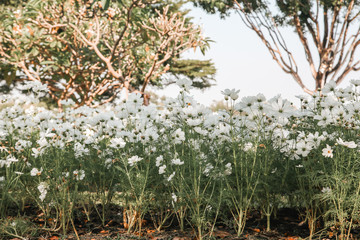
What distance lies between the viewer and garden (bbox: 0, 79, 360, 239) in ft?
9.18

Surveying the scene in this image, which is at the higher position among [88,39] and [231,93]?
[88,39]

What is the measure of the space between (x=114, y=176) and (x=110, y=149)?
264 mm

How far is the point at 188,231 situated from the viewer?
3.12 metres

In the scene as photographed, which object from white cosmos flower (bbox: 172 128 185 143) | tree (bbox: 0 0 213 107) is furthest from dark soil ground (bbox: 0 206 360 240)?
tree (bbox: 0 0 213 107)

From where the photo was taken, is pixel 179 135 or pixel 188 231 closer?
pixel 179 135

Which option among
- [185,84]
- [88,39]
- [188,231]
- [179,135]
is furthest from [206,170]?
[88,39]

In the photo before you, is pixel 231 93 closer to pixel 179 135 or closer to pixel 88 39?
pixel 179 135

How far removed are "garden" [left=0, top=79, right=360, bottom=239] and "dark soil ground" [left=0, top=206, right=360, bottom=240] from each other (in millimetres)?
16

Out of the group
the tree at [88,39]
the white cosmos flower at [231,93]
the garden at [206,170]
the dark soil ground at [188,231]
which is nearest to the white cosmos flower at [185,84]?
the garden at [206,170]

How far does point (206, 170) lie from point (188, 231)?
2.09 feet

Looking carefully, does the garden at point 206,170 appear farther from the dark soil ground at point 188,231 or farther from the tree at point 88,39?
the tree at point 88,39

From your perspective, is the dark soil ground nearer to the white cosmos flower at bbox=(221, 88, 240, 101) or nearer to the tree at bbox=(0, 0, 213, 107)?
the white cosmos flower at bbox=(221, 88, 240, 101)

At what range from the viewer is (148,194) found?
122 inches

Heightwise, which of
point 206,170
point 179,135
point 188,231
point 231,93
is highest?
point 231,93
